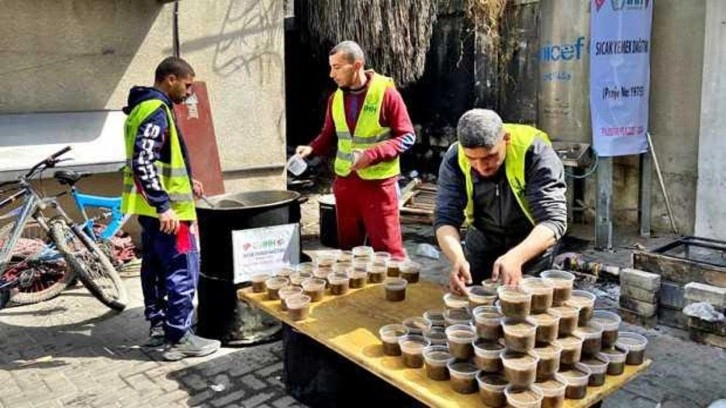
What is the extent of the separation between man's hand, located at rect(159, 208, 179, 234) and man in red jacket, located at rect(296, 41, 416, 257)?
Answer: 1.07 m

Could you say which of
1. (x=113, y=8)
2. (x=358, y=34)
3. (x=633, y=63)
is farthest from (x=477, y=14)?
(x=113, y=8)

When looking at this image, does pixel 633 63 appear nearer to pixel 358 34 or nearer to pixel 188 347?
pixel 358 34

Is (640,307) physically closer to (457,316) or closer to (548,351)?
(457,316)

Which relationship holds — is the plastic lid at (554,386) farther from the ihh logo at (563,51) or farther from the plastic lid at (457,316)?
the ihh logo at (563,51)

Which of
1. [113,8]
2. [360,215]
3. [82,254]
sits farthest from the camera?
[113,8]

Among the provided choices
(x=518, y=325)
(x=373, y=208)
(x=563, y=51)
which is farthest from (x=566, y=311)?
(x=563, y=51)

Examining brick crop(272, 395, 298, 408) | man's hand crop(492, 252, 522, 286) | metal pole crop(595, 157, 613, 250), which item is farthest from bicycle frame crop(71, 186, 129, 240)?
metal pole crop(595, 157, 613, 250)

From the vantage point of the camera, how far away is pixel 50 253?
5.38 meters

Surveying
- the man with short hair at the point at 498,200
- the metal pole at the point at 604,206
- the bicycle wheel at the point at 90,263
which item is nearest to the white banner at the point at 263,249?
the man with short hair at the point at 498,200

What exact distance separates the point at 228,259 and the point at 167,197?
0.57 metres

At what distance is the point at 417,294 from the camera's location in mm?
3445

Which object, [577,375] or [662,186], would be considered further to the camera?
[662,186]

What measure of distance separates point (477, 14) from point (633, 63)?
7.92ft

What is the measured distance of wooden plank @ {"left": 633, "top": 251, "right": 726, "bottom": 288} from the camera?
4.56 meters
